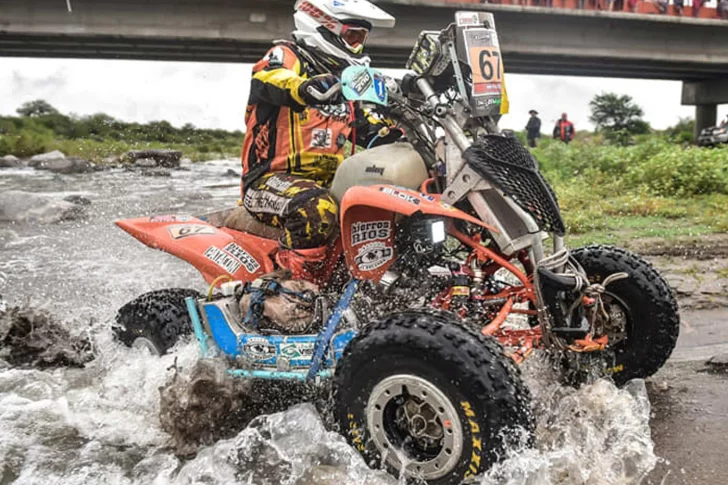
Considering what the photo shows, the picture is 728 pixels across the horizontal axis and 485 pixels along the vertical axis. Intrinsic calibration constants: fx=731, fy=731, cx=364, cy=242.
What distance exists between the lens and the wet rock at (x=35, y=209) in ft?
41.7

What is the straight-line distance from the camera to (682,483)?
3.13 metres

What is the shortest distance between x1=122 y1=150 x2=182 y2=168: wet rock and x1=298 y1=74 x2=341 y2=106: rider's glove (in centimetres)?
2439

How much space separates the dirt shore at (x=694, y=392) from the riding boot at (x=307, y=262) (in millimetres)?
1909

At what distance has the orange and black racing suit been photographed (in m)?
3.84

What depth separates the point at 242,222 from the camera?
4.53m

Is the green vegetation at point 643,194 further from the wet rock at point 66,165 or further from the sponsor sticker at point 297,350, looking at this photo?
the wet rock at point 66,165

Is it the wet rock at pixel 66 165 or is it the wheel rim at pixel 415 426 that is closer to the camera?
the wheel rim at pixel 415 426

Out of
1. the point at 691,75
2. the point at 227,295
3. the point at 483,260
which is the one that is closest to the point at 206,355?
the point at 227,295

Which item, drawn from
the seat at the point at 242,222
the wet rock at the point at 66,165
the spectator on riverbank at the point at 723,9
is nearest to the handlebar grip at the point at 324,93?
the seat at the point at 242,222

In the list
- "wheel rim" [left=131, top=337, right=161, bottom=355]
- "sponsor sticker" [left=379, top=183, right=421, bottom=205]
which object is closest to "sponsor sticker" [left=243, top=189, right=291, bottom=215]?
"sponsor sticker" [left=379, top=183, right=421, bottom=205]

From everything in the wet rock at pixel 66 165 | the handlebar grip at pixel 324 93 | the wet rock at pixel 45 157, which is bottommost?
the wet rock at pixel 66 165

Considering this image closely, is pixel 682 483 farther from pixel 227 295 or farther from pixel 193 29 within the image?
pixel 193 29

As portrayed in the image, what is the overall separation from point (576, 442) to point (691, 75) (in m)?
39.4

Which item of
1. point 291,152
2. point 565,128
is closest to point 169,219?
point 291,152
